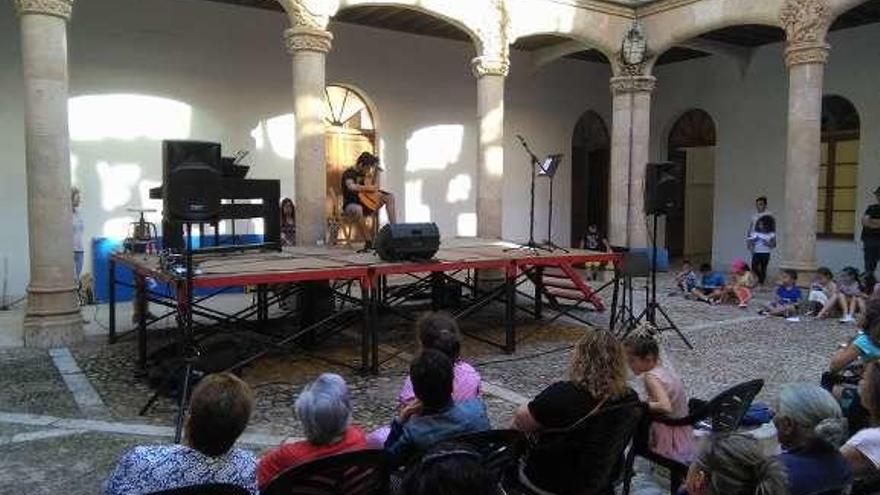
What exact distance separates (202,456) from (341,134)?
1036cm

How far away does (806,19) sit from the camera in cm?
992

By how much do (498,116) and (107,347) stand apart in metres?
→ 6.07

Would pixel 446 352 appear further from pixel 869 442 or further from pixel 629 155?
pixel 629 155

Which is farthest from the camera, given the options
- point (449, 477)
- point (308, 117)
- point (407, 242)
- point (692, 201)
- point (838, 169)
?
point (692, 201)

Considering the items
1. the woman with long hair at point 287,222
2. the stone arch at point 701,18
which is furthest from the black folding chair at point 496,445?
the stone arch at point 701,18

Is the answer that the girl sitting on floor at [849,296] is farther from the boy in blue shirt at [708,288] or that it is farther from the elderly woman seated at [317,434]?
the elderly woman seated at [317,434]

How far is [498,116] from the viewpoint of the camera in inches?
420

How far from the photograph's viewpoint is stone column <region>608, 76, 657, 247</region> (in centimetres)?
1198

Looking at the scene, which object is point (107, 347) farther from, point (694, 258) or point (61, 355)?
point (694, 258)

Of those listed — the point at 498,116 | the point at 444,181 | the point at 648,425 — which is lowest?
the point at 648,425

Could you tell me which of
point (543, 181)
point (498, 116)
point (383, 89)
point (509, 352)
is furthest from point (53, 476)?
point (543, 181)

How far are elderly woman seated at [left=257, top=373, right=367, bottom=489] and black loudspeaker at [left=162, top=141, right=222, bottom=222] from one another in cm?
298

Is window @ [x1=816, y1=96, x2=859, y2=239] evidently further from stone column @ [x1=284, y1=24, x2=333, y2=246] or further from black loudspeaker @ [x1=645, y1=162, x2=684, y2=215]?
stone column @ [x1=284, y1=24, x2=333, y2=246]

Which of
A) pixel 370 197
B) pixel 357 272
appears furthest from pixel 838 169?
pixel 357 272
